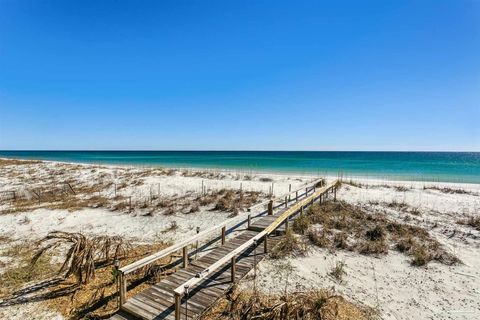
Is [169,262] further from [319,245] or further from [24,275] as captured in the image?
[319,245]

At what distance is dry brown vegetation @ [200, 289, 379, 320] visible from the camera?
4742 millimetres

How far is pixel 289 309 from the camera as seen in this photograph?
4773 millimetres

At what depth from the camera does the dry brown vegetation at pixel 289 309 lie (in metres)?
4.74

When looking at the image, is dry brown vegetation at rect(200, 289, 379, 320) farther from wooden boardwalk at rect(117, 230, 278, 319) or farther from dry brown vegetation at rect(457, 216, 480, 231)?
dry brown vegetation at rect(457, 216, 480, 231)

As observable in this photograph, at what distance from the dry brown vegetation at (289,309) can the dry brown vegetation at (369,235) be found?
3464mm

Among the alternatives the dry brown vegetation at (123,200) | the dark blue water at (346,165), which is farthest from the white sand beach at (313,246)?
the dark blue water at (346,165)

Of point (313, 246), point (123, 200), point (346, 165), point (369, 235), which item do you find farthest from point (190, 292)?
point (346, 165)

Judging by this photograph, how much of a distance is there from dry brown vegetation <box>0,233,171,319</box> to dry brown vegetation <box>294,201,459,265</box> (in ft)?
20.4

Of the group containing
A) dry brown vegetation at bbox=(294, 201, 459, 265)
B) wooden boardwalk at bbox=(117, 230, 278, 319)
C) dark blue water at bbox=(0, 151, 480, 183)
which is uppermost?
dark blue water at bbox=(0, 151, 480, 183)

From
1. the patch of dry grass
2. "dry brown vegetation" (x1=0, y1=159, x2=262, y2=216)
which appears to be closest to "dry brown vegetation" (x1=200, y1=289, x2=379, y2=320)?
the patch of dry grass

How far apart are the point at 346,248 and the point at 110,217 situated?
11.2m

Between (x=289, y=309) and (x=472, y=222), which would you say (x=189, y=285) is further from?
(x=472, y=222)

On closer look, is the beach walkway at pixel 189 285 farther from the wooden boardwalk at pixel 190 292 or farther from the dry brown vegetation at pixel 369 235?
the dry brown vegetation at pixel 369 235

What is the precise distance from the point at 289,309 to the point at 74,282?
18.9ft
